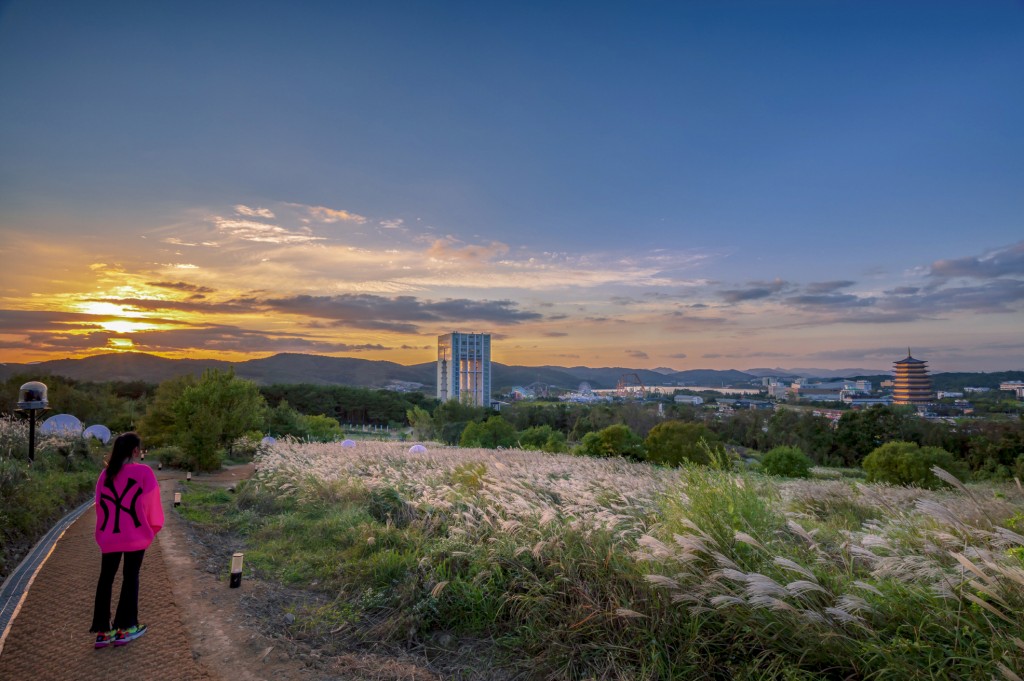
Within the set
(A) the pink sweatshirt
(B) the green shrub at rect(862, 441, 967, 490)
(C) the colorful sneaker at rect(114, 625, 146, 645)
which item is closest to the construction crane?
(B) the green shrub at rect(862, 441, 967, 490)

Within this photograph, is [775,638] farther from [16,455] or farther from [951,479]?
[16,455]

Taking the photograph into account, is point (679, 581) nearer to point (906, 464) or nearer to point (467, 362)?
point (906, 464)

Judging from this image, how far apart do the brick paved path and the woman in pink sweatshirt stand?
0.73 feet

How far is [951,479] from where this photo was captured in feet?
12.0

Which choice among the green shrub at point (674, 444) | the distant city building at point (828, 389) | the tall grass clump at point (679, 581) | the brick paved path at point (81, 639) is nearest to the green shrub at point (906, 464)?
the green shrub at point (674, 444)

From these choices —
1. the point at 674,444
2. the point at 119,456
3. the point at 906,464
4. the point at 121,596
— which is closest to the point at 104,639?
the point at 121,596

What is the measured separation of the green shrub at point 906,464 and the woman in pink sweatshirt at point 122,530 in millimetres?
22903

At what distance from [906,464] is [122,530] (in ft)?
79.7

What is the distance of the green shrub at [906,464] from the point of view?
1991 cm

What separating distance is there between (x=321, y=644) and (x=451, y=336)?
111028 mm

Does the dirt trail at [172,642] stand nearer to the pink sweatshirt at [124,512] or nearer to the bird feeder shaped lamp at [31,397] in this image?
the pink sweatshirt at [124,512]

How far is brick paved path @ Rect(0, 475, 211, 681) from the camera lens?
14.4ft

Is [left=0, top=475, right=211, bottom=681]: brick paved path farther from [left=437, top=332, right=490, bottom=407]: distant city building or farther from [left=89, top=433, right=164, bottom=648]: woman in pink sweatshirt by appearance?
[left=437, top=332, right=490, bottom=407]: distant city building

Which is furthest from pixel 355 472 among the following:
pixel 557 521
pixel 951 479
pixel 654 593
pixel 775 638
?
pixel 951 479
